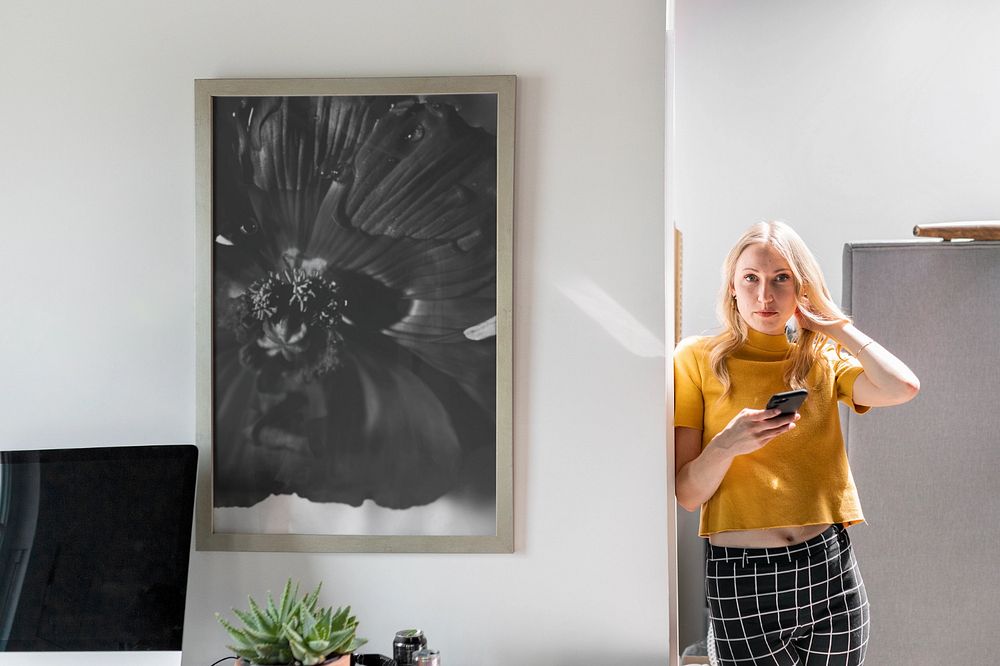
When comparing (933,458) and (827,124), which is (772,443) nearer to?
(933,458)

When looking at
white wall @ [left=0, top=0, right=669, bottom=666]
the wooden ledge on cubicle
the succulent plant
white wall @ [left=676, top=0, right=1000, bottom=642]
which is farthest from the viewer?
white wall @ [left=676, top=0, right=1000, bottom=642]

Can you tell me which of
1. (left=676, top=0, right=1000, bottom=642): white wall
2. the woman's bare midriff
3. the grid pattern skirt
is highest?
(left=676, top=0, right=1000, bottom=642): white wall

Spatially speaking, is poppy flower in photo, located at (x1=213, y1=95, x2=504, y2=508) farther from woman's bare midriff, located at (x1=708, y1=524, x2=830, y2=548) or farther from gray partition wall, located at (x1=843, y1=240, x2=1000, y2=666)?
gray partition wall, located at (x1=843, y1=240, x2=1000, y2=666)

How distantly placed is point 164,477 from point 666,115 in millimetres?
1184

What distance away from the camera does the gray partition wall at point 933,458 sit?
1.99m

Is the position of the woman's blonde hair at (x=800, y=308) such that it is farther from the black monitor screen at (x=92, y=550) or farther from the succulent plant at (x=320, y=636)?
the black monitor screen at (x=92, y=550)

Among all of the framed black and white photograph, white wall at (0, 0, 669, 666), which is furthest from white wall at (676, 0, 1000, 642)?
the framed black and white photograph

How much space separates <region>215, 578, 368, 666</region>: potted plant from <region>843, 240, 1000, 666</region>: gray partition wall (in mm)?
1346

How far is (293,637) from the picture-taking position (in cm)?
134

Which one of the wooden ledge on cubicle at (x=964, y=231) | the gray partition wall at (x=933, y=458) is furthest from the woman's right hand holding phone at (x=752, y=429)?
the wooden ledge on cubicle at (x=964, y=231)

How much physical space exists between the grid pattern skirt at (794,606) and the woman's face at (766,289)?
456mm

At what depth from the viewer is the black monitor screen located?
1.49 metres

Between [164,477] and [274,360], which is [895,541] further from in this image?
[164,477]

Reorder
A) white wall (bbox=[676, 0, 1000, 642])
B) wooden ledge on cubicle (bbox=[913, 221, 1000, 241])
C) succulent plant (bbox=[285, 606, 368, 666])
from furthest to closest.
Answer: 1. white wall (bbox=[676, 0, 1000, 642])
2. wooden ledge on cubicle (bbox=[913, 221, 1000, 241])
3. succulent plant (bbox=[285, 606, 368, 666])
